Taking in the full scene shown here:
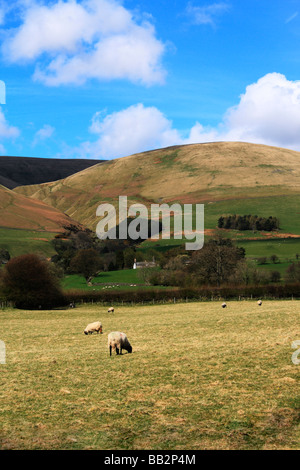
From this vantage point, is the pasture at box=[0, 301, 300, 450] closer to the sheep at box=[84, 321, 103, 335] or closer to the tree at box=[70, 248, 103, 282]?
the sheep at box=[84, 321, 103, 335]

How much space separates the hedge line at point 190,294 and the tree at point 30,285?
10.4 feet

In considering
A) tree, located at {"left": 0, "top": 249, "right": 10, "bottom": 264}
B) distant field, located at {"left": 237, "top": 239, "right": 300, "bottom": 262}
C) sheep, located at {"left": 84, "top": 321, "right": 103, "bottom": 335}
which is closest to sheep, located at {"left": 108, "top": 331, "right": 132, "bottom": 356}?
sheep, located at {"left": 84, "top": 321, "right": 103, "bottom": 335}

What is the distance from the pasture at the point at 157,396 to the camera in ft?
33.9

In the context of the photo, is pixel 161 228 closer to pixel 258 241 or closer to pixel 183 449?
pixel 258 241

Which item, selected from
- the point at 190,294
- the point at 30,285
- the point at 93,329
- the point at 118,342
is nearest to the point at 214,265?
the point at 190,294

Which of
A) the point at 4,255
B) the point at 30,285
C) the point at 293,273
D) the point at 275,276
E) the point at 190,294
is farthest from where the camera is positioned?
the point at 4,255

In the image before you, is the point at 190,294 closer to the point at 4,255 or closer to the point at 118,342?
the point at 118,342

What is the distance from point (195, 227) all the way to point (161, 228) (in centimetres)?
1390

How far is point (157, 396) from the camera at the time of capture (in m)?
13.4

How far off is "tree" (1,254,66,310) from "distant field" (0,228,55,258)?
233ft

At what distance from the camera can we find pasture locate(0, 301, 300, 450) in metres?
10.3

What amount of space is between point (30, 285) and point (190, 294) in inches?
924

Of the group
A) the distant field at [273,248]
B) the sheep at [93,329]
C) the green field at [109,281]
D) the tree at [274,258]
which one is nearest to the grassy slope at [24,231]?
the green field at [109,281]
